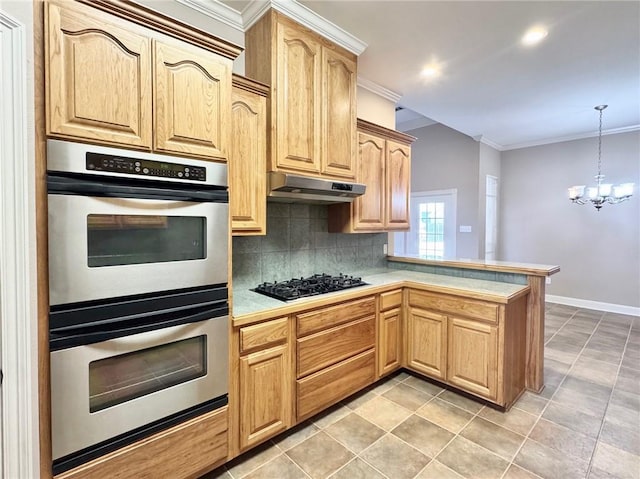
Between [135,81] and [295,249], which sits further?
[295,249]

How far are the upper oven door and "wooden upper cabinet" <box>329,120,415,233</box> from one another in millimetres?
1461

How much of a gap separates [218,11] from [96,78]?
1377mm

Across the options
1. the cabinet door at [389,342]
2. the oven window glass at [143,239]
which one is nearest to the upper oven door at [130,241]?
the oven window glass at [143,239]

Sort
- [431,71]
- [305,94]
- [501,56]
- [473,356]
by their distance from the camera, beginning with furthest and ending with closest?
[431,71] → [501,56] → [473,356] → [305,94]

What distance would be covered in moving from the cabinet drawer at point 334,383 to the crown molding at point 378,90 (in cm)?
274

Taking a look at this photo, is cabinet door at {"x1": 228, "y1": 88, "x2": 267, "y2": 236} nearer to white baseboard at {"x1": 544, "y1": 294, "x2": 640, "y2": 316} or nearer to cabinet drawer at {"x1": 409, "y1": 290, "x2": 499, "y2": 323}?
cabinet drawer at {"x1": 409, "y1": 290, "x2": 499, "y2": 323}

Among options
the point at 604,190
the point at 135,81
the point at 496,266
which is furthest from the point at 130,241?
the point at 604,190

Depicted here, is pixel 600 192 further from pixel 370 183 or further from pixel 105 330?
pixel 105 330

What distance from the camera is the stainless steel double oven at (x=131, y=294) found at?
123 centimetres

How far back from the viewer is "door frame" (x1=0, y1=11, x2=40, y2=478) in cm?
112

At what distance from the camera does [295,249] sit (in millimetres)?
2811

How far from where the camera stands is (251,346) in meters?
1.82

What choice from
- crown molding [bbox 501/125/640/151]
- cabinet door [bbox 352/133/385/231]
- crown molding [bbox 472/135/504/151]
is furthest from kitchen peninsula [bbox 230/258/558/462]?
crown molding [bbox 501/125/640/151]

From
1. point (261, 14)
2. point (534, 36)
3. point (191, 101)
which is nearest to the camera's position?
point (191, 101)
